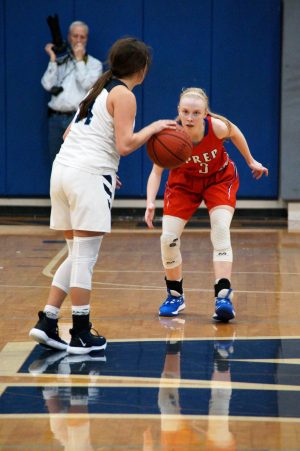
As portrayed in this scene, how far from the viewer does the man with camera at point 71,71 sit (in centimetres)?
1157

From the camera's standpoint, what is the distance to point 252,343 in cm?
576

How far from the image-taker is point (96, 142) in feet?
17.6

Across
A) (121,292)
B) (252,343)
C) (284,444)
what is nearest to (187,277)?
(121,292)

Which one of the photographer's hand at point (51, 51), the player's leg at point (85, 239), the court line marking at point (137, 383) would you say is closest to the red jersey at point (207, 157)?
the player's leg at point (85, 239)

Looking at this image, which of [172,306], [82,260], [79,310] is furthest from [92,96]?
[172,306]

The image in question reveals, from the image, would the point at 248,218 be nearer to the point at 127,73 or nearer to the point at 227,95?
the point at 227,95

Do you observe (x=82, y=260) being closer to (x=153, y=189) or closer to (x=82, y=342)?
(x=82, y=342)

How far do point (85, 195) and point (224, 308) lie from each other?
4.58ft

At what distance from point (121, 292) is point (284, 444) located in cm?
346

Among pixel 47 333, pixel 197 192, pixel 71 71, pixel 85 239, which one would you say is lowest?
pixel 47 333

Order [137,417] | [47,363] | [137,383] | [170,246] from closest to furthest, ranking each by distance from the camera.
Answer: [137,417] → [137,383] → [47,363] → [170,246]

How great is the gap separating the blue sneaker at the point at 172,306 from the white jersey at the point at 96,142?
56.7 inches

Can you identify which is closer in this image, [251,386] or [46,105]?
[251,386]

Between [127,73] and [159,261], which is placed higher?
[127,73]
